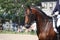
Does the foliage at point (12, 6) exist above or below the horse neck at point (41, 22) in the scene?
below

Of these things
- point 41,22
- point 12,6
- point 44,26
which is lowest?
point 12,6

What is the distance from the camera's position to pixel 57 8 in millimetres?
6895

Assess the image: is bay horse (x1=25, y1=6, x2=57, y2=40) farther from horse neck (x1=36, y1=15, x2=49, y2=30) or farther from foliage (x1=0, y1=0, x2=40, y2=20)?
foliage (x1=0, y1=0, x2=40, y2=20)

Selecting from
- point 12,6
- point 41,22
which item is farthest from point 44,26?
point 12,6

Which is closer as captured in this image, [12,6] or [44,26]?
[44,26]

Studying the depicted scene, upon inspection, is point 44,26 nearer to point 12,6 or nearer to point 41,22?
point 41,22

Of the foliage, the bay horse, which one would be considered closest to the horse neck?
the bay horse

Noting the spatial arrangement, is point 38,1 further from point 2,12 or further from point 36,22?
point 36,22

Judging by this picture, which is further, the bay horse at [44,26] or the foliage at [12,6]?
the foliage at [12,6]

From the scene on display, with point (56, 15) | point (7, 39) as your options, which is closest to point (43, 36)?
point (56, 15)

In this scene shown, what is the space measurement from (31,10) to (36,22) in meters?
0.44

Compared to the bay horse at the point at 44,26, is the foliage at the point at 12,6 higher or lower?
lower

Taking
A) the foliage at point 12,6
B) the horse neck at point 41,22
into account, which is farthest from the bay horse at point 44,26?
the foliage at point 12,6

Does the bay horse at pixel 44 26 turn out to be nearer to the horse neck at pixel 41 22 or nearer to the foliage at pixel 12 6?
the horse neck at pixel 41 22
